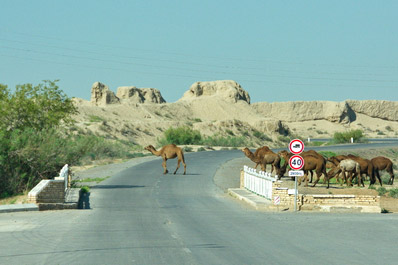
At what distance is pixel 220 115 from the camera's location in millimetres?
142250

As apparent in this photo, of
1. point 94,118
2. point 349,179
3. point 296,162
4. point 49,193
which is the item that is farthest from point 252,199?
point 94,118

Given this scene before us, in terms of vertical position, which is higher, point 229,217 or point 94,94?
point 94,94

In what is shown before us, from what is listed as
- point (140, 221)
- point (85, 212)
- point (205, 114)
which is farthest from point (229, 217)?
point (205, 114)

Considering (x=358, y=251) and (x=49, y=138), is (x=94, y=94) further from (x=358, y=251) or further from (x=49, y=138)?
(x=358, y=251)

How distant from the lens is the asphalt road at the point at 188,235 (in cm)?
1273

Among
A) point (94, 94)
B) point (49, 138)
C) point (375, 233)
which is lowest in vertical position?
point (375, 233)

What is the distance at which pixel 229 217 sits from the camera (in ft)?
68.5

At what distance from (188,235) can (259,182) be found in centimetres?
1185

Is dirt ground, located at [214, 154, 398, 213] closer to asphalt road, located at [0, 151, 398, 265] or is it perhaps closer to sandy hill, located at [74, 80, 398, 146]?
asphalt road, located at [0, 151, 398, 265]

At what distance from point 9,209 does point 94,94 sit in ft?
365

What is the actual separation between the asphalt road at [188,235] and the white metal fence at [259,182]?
1.24 metres

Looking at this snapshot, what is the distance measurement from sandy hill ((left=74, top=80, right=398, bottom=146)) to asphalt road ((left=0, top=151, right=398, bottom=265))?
72.8 m

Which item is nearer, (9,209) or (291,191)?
(9,209)

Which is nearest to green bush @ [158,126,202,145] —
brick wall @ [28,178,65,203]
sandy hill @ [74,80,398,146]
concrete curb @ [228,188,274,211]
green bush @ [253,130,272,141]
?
sandy hill @ [74,80,398,146]
